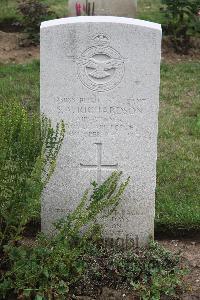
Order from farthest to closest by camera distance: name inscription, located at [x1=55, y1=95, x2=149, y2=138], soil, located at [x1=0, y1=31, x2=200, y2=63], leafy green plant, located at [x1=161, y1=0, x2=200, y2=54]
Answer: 1. leafy green plant, located at [x1=161, y1=0, x2=200, y2=54]
2. soil, located at [x1=0, y1=31, x2=200, y2=63]
3. name inscription, located at [x1=55, y1=95, x2=149, y2=138]

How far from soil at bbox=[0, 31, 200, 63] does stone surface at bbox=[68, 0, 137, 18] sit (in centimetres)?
67

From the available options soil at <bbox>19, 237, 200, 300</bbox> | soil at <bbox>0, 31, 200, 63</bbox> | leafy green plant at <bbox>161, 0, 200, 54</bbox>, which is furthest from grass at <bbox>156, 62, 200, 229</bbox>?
leafy green plant at <bbox>161, 0, 200, 54</bbox>

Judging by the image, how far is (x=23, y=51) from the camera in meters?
9.64

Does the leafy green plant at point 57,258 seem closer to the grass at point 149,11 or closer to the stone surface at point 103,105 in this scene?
the stone surface at point 103,105

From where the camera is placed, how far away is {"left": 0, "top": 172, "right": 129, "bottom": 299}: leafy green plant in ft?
13.9

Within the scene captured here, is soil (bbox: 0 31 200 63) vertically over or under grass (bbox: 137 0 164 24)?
under

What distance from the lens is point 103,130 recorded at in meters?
4.67

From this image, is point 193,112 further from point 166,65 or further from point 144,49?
point 144,49

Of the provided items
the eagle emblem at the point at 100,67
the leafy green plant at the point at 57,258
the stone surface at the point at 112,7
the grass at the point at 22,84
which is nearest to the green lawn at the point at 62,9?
the stone surface at the point at 112,7

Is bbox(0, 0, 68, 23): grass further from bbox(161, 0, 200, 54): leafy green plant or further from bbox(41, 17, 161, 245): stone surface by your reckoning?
bbox(41, 17, 161, 245): stone surface

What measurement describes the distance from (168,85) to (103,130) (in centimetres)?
386

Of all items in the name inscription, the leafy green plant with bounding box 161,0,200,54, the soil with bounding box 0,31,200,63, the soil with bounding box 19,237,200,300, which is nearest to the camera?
the soil with bounding box 19,237,200,300

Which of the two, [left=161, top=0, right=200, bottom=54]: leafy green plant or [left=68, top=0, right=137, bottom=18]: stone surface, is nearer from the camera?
[left=161, top=0, right=200, bottom=54]: leafy green plant

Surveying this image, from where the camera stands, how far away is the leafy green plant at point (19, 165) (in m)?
4.11
